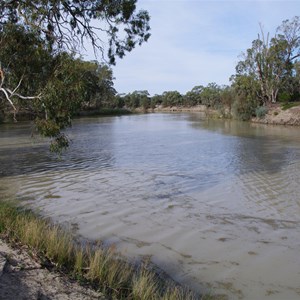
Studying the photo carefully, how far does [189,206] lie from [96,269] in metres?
4.95

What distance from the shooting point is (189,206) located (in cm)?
912

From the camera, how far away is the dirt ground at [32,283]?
3.70m

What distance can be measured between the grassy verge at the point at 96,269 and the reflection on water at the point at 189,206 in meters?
0.80

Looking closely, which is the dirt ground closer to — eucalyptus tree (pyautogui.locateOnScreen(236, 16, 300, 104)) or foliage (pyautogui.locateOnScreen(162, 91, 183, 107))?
eucalyptus tree (pyautogui.locateOnScreen(236, 16, 300, 104))

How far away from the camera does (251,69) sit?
47938mm

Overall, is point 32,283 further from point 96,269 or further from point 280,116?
point 280,116

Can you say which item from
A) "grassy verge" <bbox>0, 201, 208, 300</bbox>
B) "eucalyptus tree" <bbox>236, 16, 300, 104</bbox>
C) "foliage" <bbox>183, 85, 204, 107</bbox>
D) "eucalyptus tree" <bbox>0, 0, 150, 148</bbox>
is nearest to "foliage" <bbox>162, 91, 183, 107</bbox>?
"foliage" <bbox>183, 85, 204, 107</bbox>

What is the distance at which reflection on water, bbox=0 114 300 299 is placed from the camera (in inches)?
221

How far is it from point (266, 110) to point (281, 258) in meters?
39.3

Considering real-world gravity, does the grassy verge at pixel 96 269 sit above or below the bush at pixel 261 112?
below

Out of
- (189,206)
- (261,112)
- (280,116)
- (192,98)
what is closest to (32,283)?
(189,206)

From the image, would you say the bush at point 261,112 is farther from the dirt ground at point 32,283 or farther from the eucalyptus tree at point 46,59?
the dirt ground at point 32,283

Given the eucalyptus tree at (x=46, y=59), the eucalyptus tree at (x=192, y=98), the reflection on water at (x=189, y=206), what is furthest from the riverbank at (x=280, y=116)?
Result: the eucalyptus tree at (x=192, y=98)

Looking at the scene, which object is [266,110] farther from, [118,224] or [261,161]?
[118,224]
